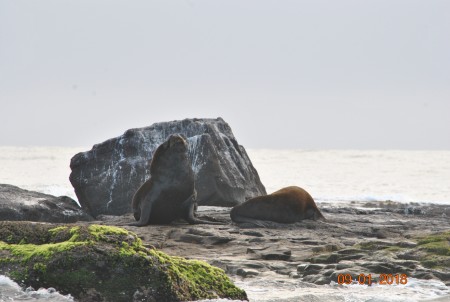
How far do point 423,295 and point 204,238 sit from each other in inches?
165

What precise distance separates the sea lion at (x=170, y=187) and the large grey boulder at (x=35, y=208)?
8.49 ft

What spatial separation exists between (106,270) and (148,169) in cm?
1047

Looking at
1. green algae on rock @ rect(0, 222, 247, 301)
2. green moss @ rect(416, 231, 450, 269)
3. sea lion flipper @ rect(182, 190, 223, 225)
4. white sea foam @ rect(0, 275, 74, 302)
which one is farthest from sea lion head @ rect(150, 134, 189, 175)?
white sea foam @ rect(0, 275, 74, 302)

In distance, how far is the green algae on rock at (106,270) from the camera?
678cm

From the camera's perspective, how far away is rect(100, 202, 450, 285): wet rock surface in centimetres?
897

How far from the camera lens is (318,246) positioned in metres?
10.8

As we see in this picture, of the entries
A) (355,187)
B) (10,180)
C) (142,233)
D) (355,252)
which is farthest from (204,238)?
(10,180)

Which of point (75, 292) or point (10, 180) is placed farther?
point (10, 180)

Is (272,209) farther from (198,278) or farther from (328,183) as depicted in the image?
(328,183)

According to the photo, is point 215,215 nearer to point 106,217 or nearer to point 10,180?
point 106,217

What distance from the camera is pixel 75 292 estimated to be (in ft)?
22.2
